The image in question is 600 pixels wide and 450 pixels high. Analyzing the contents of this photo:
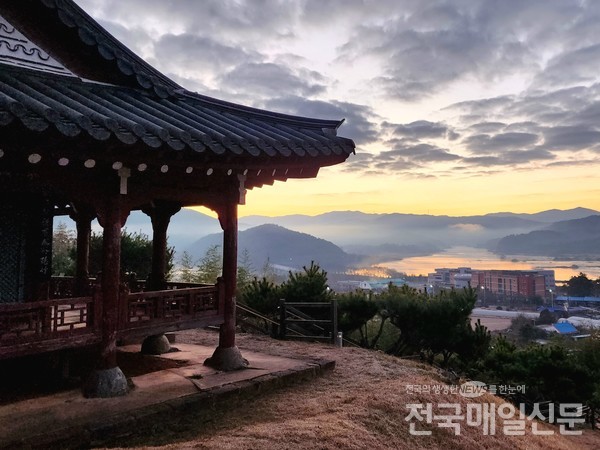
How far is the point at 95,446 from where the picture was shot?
5922mm

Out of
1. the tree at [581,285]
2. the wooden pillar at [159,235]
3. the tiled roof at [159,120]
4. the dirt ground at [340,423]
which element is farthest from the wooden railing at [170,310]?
the tree at [581,285]

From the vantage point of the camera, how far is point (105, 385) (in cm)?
708

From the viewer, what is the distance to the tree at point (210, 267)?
27.5m

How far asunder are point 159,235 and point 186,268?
21.0 meters

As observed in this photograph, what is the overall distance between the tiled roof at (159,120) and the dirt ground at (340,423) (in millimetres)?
3599

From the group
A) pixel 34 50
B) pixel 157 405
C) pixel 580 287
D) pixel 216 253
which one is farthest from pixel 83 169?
pixel 580 287

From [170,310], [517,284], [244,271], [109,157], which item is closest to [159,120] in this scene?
[109,157]

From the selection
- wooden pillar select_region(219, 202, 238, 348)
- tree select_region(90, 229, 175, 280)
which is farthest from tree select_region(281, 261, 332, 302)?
wooden pillar select_region(219, 202, 238, 348)

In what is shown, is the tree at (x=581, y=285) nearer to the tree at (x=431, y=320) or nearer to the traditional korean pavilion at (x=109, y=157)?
the tree at (x=431, y=320)

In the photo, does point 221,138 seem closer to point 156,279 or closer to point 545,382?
point 156,279

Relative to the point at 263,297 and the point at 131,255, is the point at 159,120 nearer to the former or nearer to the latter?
the point at 263,297

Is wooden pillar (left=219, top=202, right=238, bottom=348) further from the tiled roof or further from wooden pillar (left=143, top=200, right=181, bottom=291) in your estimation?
wooden pillar (left=143, top=200, right=181, bottom=291)

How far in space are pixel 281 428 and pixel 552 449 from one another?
528 centimetres

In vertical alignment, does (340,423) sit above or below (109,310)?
below
